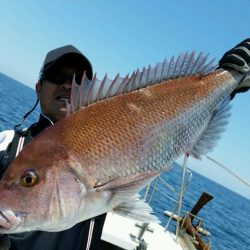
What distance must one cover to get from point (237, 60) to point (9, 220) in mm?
1757

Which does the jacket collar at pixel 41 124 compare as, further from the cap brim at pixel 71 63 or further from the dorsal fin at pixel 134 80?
the dorsal fin at pixel 134 80

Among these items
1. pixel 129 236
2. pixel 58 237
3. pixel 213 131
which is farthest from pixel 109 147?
pixel 129 236

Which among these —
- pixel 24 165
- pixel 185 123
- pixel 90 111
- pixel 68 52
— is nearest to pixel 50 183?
pixel 24 165

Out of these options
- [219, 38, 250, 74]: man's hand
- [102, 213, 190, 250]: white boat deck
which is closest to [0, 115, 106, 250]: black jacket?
[219, 38, 250, 74]: man's hand

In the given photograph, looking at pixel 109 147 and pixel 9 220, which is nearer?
pixel 9 220

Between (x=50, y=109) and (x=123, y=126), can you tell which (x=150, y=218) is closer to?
(x=123, y=126)

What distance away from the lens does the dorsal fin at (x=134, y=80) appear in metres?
2.04

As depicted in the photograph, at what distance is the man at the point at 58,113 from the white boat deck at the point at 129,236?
249cm

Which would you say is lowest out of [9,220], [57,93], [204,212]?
[204,212]

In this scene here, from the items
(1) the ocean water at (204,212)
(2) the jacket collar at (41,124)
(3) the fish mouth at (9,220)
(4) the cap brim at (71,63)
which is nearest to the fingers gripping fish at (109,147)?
(3) the fish mouth at (9,220)

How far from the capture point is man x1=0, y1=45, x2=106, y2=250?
288 cm

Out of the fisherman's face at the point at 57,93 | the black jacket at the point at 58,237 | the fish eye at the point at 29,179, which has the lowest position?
the black jacket at the point at 58,237

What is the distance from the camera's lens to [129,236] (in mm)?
5609

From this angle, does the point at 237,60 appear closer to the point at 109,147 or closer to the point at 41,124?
the point at 109,147
